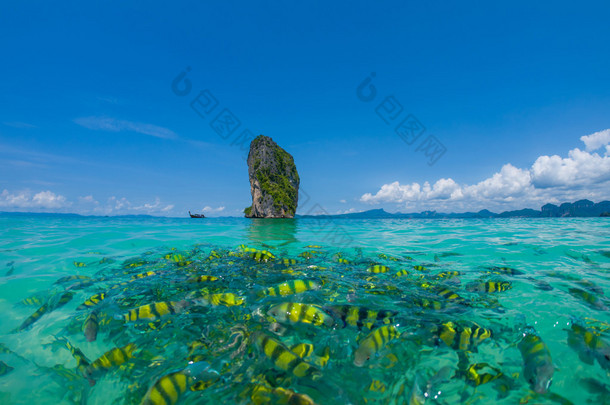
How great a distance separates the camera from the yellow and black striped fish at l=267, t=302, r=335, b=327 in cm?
399

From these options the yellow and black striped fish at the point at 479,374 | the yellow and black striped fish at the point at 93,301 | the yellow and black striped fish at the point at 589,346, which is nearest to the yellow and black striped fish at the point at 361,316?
the yellow and black striped fish at the point at 479,374

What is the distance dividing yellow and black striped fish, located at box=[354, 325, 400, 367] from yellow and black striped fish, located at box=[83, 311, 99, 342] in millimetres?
4048

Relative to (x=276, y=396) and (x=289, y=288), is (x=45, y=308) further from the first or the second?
(x=276, y=396)

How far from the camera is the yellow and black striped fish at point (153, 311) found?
13.8 ft

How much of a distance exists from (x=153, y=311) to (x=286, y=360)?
9.82 feet

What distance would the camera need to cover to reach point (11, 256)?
31.6ft

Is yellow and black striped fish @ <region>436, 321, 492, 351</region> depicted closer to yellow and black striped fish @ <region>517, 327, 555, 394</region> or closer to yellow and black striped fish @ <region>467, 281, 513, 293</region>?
yellow and black striped fish @ <region>517, 327, 555, 394</region>

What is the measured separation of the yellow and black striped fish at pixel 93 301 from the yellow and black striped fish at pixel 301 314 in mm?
3930

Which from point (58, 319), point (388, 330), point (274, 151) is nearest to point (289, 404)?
point (388, 330)

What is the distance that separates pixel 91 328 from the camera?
388 centimetres

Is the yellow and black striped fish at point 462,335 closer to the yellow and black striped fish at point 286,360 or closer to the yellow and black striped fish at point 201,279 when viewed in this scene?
the yellow and black striped fish at point 286,360

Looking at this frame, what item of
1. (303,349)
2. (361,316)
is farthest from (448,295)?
(303,349)

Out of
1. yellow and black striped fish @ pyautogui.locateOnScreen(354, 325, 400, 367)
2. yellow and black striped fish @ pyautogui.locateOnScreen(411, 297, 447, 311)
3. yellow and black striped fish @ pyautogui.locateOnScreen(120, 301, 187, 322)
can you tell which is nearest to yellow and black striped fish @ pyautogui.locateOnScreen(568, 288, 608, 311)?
yellow and black striped fish @ pyautogui.locateOnScreen(411, 297, 447, 311)

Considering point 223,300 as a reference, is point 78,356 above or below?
below
